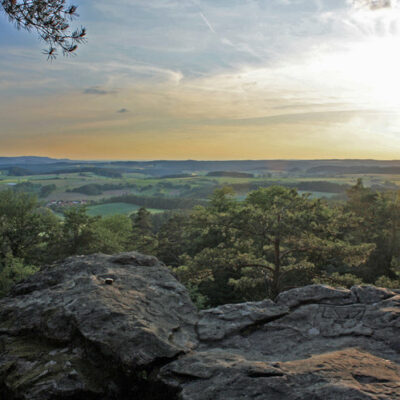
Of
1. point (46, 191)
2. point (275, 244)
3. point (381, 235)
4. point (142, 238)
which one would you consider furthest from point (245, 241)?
point (46, 191)

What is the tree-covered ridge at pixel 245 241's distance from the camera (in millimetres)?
16219

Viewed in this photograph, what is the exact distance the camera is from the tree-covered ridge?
53.2ft

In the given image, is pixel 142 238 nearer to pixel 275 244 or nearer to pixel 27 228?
pixel 27 228

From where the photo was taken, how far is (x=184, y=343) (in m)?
6.82

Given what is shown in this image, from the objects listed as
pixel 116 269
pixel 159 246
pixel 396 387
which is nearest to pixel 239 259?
pixel 116 269

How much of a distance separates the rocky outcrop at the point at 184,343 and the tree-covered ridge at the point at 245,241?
22.8 feet

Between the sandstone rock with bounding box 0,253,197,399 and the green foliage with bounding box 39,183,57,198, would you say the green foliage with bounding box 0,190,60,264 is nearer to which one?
the sandstone rock with bounding box 0,253,197,399

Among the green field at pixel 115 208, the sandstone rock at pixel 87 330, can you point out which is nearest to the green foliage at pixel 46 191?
the green field at pixel 115 208

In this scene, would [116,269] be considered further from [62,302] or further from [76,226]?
[76,226]

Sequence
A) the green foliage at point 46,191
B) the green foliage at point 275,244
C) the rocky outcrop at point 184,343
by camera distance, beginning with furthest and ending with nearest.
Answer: the green foliage at point 46,191 < the green foliage at point 275,244 < the rocky outcrop at point 184,343

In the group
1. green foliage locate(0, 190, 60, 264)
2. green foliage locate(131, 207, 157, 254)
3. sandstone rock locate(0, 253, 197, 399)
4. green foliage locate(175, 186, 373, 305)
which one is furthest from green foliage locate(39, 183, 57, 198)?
sandstone rock locate(0, 253, 197, 399)

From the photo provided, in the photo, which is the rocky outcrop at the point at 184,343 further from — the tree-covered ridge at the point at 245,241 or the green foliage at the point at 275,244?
the green foliage at the point at 275,244

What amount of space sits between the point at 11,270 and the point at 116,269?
49.5ft

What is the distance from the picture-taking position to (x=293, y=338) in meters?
7.02
